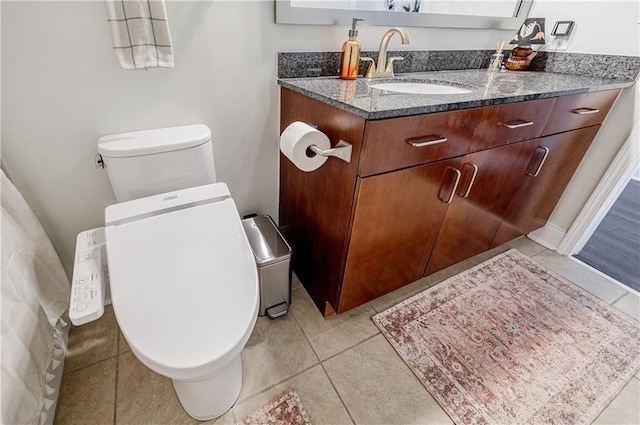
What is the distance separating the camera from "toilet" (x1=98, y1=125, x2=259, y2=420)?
0.71 m

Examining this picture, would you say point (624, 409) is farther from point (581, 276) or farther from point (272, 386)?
point (272, 386)

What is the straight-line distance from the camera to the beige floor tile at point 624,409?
104 cm

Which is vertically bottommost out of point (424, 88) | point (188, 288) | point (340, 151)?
point (188, 288)

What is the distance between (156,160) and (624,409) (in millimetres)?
1807

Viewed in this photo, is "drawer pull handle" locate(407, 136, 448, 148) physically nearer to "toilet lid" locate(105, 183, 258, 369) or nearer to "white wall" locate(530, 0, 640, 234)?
"toilet lid" locate(105, 183, 258, 369)

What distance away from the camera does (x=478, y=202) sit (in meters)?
1.29

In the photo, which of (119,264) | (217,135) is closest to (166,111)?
(217,135)

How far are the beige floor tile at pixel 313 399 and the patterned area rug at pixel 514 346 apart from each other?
1.05 ft

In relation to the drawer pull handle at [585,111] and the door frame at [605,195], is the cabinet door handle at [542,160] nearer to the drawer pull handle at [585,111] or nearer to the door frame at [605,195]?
the drawer pull handle at [585,111]

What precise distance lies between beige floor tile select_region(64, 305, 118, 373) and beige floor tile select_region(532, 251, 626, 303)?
213cm

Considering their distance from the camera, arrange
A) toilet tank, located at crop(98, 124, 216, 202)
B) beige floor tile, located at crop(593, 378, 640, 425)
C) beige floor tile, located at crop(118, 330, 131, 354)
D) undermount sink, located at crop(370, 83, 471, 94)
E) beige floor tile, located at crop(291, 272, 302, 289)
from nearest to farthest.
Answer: toilet tank, located at crop(98, 124, 216, 202) → beige floor tile, located at crop(593, 378, 640, 425) → beige floor tile, located at crop(118, 330, 131, 354) → undermount sink, located at crop(370, 83, 471, 94) → beige floor tile, located at crop(291, 272, 302, 289)

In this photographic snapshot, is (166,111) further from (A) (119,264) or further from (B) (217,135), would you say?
(A) (119,264)

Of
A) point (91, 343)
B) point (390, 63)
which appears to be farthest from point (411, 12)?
point (91, 343)

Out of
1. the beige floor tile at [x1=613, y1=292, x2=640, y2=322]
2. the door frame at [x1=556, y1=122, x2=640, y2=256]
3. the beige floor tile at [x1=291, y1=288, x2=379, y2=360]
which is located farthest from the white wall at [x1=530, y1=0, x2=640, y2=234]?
the beige floor tile at [x1=291, y1=288, x2=379, y2=360]
